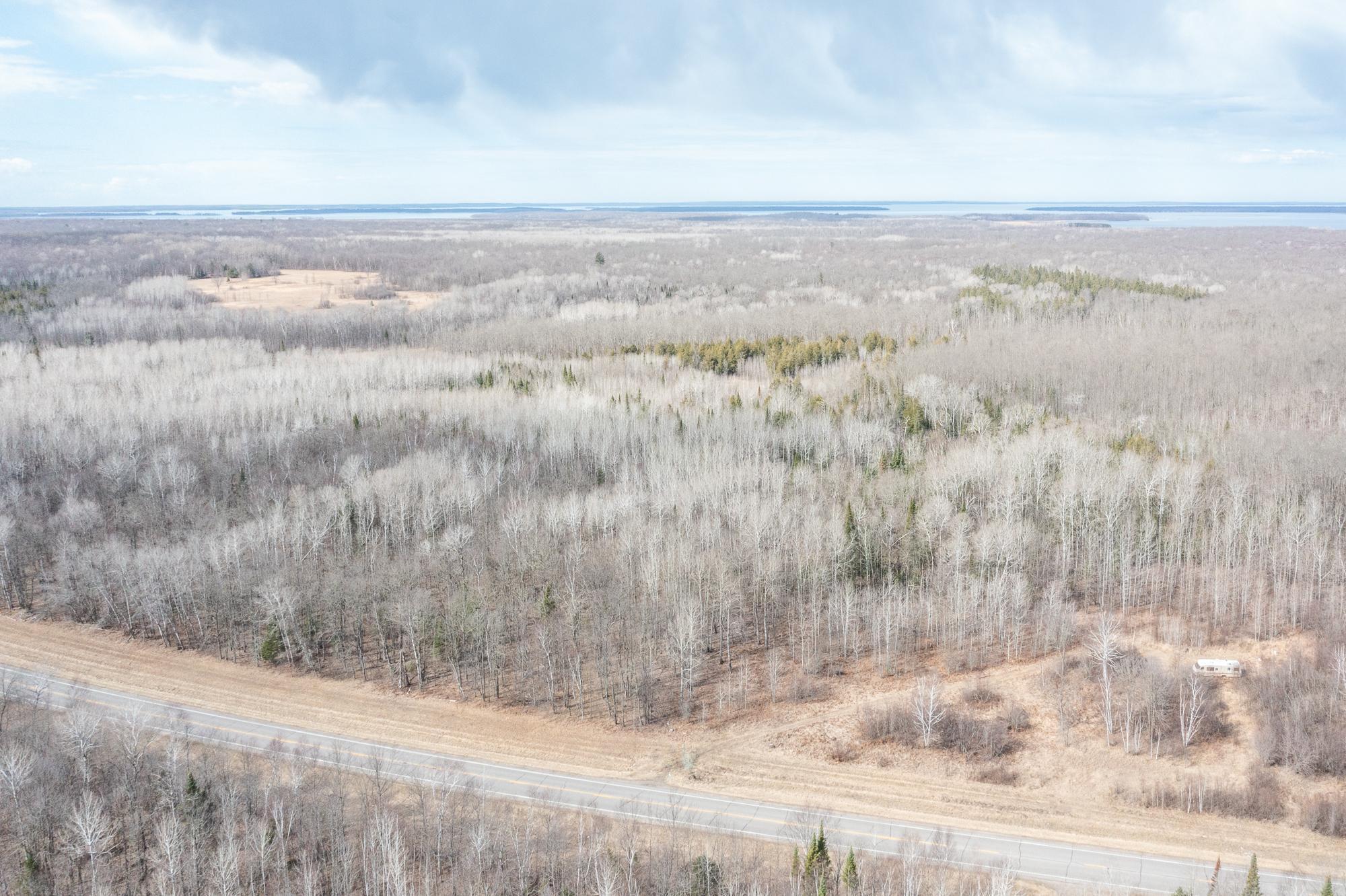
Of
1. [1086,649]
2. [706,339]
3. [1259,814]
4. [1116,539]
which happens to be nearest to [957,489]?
[1116,539]

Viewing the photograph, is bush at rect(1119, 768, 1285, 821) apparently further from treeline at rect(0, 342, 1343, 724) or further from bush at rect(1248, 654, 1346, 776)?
treeline at rect(0, 342, 1343, 724)

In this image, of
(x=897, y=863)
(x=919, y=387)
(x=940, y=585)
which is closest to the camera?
(x=897, y=863)

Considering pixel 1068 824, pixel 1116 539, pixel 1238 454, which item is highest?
pixel 1238 454

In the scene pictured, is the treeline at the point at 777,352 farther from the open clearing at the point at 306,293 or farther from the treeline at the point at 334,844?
→ the treeline at the point at 334,844

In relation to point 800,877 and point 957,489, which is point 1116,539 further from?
point 800,877

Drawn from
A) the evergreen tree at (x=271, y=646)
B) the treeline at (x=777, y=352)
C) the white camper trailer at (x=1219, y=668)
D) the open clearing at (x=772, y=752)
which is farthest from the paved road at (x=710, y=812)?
the treeline at (x=777, y=352)
